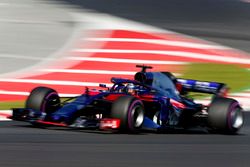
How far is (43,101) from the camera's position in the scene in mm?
10938

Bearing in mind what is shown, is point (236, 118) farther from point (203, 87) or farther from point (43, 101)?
point (43, 101)

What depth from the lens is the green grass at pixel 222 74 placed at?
18.5m

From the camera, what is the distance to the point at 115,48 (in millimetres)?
21781

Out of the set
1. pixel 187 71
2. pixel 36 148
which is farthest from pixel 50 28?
pixel 36 148

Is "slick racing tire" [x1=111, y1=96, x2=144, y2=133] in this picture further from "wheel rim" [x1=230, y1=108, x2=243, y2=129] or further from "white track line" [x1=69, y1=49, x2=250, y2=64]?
"white track line" [x1=69, y1=49, x2=250, y2=64]

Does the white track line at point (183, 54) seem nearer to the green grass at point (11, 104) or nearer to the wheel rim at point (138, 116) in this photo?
the green grass at point (11, 104)

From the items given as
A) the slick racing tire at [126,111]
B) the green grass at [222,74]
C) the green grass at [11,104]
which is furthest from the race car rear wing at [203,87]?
the green grass at [222,74]

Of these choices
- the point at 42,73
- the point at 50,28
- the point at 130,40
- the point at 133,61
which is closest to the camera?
the point at 42,73

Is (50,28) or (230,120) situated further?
(50,28)

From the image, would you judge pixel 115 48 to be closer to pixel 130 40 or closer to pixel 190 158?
pixel 130 40

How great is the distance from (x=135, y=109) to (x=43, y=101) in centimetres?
150

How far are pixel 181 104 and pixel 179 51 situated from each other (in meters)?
10.3

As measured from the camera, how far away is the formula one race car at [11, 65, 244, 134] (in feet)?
33.4

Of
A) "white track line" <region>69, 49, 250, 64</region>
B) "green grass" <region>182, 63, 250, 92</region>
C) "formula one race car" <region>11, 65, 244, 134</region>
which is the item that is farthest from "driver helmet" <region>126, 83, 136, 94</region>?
"white track line" <region>69, 49, 250, 64</region>
